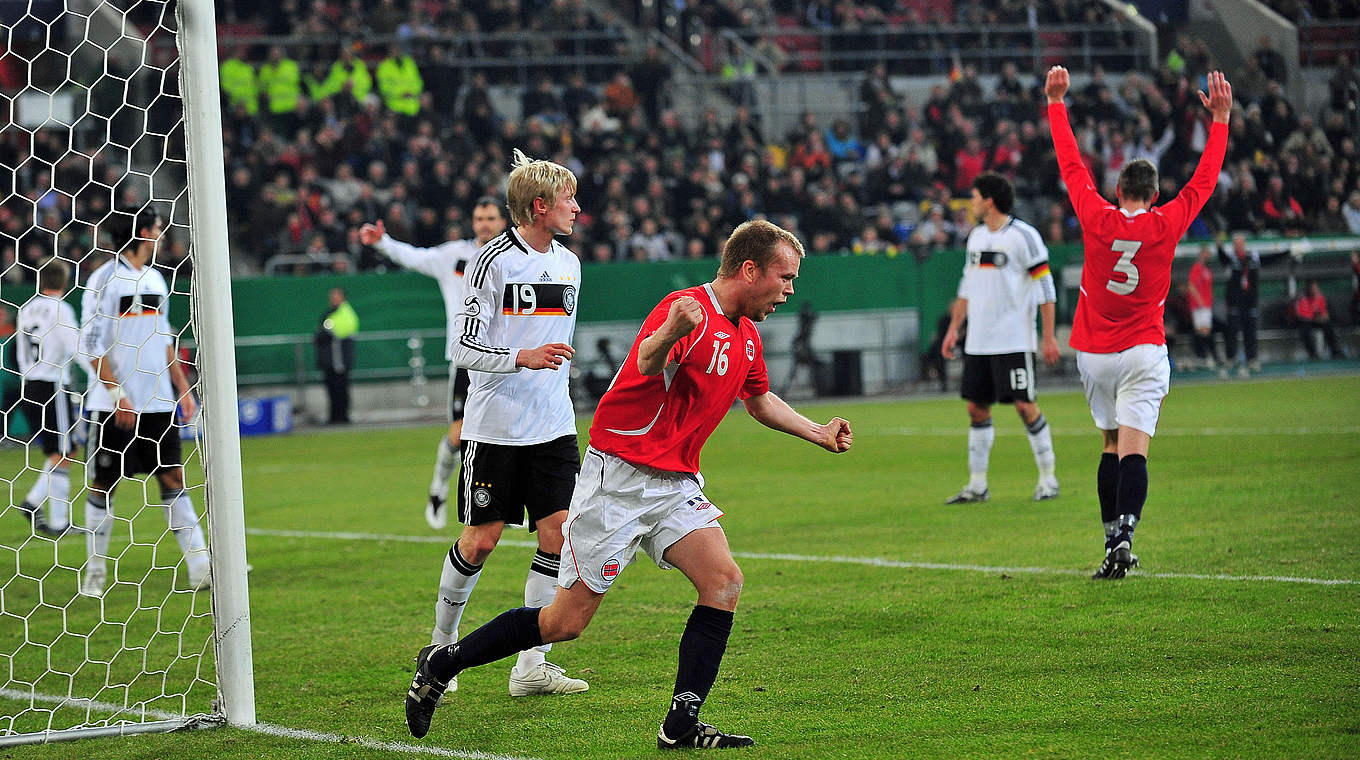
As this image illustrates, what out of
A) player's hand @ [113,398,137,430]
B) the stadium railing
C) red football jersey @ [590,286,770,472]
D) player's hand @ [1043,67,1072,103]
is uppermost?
the stadium railing

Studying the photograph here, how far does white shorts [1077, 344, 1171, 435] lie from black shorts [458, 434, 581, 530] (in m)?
3.13

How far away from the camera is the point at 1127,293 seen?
7.44 metres

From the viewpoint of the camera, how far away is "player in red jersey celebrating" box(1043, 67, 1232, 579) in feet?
23.6

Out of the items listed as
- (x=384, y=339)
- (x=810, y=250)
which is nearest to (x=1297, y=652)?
(x=384, y=339)

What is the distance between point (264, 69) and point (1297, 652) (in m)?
23.6

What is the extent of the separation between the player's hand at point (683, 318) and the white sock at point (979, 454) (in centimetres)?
698

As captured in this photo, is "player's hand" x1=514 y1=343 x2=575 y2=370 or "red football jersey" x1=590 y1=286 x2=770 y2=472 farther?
"player's hand" x1=514 y1=343 x2=575 y2=370

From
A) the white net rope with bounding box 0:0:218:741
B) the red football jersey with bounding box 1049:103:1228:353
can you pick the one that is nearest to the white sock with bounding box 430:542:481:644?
the white net rope with bounding box 0:0:218:741

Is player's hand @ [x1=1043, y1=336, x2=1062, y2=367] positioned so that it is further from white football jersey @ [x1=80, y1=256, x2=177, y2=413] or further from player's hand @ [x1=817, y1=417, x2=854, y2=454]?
white football jersey @ [x1=80, y1=256, x2=177, y2=413]

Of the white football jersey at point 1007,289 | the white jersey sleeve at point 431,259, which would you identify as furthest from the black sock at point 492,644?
the white football jersey at point 1007,289

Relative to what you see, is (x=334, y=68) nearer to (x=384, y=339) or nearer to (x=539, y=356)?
(x=384, y=339)

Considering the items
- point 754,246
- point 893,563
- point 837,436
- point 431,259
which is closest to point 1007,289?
point 893,563

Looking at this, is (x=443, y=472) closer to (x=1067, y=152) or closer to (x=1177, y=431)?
(x=1067, y=152)

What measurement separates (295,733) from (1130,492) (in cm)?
431
